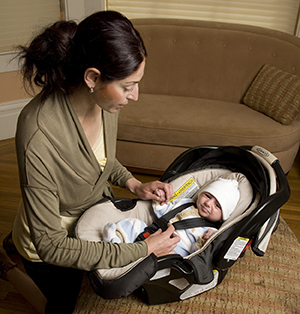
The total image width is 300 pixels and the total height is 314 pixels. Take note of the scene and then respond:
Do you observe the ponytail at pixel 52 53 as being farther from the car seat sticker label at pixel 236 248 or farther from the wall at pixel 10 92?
the wall at pixel 10 92

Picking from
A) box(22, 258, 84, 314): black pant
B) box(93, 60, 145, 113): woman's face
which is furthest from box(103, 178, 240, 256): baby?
box(93, 60, 145, 113): woman's face

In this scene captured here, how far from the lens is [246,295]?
57.3 inches

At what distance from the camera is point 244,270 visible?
5.22 ft

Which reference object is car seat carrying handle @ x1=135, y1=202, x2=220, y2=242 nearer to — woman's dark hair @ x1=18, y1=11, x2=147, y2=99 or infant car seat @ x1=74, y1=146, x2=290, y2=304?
infant car seat @ x1=74, y1=146, x2=290, y2=304

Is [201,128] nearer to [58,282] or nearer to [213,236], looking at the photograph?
[213,236]

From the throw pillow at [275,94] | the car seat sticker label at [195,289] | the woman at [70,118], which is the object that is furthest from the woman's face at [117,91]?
the throw pillow at [275,94]

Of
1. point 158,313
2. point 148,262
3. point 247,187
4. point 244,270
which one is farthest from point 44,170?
point 244,270

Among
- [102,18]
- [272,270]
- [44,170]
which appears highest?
[102,18]

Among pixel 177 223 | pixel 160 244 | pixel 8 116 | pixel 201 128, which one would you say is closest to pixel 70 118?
pixel 160 244

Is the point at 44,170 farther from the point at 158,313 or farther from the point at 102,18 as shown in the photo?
the point at 158,313

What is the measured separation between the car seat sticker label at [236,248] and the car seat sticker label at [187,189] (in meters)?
0.41

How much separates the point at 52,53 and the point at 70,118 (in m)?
0.20

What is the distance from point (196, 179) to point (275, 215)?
1.37ft

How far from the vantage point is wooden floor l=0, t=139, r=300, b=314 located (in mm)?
1630
